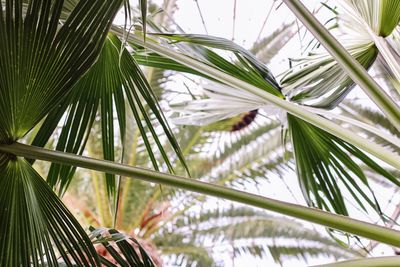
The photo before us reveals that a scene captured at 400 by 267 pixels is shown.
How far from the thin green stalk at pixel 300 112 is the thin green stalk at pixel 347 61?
0.17ft

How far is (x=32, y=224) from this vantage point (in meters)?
0.77

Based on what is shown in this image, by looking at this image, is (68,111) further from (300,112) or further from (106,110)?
(300,112)

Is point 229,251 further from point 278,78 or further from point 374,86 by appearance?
point 374,86

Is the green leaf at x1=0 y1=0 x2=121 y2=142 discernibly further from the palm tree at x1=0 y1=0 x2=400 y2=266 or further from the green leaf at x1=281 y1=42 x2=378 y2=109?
the green leaf at x1=281 y1=42 x2=378 y2=109

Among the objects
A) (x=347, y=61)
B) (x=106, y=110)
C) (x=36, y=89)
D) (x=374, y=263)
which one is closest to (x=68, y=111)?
(x=106, y=110)

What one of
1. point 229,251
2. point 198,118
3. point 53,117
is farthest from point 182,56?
point 229,251

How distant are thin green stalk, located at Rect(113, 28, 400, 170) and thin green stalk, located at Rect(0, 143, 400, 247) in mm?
180

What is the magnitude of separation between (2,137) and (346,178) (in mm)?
799

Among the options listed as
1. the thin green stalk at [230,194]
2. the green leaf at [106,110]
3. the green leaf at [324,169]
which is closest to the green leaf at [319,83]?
the green leaf at [324,169]

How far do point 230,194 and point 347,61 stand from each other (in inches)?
11.6

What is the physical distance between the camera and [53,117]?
0.96m

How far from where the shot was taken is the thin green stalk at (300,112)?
2.91 ft

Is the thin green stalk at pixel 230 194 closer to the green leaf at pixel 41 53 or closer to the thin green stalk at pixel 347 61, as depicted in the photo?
the green leaf at pixel 41 53

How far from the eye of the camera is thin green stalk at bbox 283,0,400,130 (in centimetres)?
87
